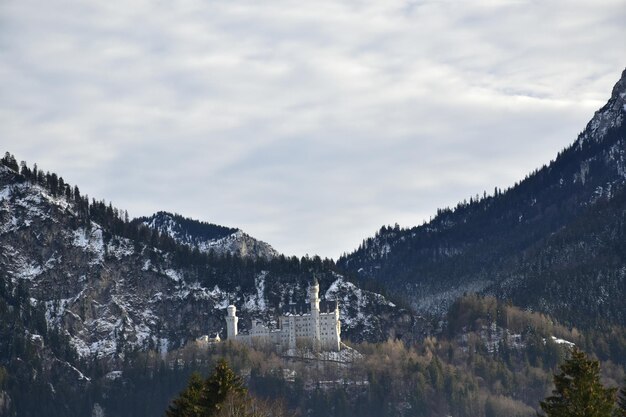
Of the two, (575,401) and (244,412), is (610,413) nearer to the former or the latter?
(575,401)

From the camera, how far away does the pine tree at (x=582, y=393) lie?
104812mm

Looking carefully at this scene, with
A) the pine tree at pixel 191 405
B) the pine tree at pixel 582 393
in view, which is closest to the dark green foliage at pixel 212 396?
the pine tree at pixel 191 405

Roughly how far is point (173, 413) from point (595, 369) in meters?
38.4

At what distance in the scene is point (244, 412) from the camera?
124 metres

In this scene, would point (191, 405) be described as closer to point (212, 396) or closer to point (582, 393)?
point (212, 396)

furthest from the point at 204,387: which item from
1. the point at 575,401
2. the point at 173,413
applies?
the point at 575,401

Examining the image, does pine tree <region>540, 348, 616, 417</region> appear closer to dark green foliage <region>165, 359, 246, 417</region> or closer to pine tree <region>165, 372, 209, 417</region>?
dark green foliage <region>165, 359, 246, 417</region>

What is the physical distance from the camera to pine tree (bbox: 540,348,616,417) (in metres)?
105

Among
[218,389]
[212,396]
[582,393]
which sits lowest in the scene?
[582,393]

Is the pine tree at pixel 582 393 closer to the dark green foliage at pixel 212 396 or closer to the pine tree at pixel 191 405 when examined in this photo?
the dark green foliage at pixel 212 396

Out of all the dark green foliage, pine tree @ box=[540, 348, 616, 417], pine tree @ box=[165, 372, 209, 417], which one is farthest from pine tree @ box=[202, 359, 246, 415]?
pine tree @ box=[540, 348, 616, 417]

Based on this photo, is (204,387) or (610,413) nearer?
(610,413)

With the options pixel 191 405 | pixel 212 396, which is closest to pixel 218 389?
pixel 212 396

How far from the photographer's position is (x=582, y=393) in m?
105
